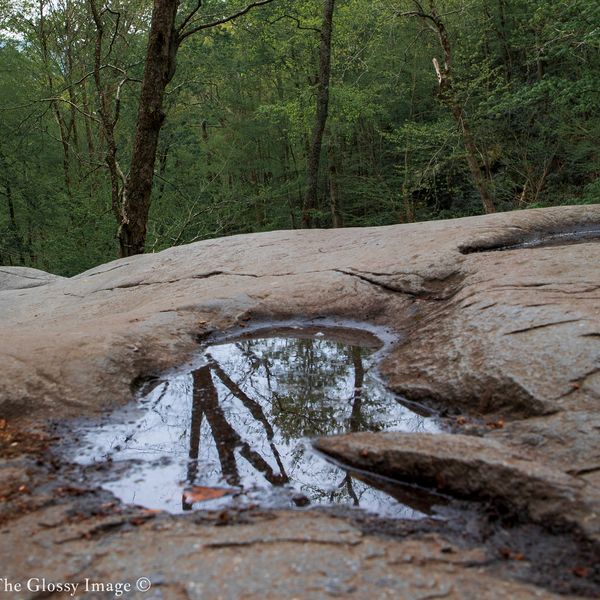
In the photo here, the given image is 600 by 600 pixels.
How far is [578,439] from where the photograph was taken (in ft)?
7.32

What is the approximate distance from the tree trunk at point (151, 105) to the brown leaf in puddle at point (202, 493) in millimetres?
6641

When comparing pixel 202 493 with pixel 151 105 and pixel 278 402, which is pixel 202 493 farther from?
pixel 151 105

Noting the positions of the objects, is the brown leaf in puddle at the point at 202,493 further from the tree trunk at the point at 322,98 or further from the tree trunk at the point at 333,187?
the tree trunk at the point at 333,187

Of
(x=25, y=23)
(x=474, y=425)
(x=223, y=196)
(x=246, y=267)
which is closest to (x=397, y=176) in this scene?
(x=223, y=196)

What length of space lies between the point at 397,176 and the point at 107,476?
17283mm

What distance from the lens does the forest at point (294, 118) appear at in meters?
12.5

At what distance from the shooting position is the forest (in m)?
Result: 12.5

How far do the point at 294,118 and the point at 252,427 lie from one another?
13.4 meters

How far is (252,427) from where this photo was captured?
2.92 metres

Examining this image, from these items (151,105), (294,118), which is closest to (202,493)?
(151,105)

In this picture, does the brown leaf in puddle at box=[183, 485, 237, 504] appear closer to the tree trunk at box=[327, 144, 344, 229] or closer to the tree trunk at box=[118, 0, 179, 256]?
the tree trunk at box=[118, 0, 179, 256]

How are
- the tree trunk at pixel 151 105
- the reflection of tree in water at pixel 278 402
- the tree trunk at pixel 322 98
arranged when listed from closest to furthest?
1. the reflection of tree in water at pixel 278 402
2. the tree trunk at pixel 151 105
3. the tree trunk at pixel 322 98

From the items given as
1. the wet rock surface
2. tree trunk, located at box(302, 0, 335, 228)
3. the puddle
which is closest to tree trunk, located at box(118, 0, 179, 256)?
the wet rock surface

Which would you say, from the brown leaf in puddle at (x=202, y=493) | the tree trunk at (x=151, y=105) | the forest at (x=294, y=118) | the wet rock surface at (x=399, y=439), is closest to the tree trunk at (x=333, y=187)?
the forest at (x=294, y=118)
